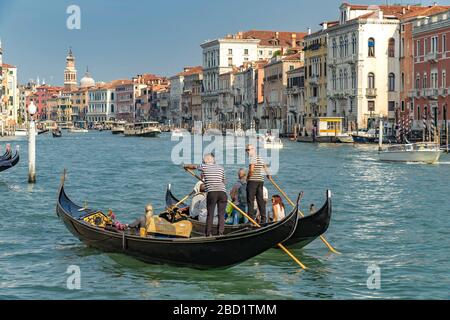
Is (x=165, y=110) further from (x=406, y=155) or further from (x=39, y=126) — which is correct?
(x=406, y=155)

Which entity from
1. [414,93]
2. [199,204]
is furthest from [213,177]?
[414,93]

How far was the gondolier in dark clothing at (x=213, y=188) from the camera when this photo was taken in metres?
6.93

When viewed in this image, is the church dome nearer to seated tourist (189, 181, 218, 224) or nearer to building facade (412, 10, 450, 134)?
building facade (412, 10, 450, 134)

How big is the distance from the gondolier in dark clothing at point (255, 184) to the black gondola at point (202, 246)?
77 centimetres

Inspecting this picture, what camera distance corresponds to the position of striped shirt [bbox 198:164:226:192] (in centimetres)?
693

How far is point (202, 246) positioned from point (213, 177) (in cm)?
53

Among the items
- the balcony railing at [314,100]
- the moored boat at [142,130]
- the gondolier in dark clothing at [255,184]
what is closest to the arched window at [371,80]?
the balcony railing at [314,100]

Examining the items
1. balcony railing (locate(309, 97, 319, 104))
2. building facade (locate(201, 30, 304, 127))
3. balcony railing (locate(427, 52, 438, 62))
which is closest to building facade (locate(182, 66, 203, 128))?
building facade (locate(201, 30, 304, 127))

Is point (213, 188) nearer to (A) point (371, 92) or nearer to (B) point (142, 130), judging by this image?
(A) point (371, 92)

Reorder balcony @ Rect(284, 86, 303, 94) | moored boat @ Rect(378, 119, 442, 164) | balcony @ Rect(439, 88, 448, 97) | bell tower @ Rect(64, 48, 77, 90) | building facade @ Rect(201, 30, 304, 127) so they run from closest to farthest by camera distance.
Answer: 1. moored boat @ Rect(378, 119, 442, 164)
2. balcony @ Rect(439, 88, 448, 97)
3. balcony @ Rect(284, 86, 303, 94)
4. building facade @ Rect(201, 30, 304, 127)
5. bell tower @ Rect(64, 48, 77, 90)

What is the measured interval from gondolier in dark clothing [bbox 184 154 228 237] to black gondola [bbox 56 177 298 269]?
8.5 inches

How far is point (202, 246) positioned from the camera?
6.97 meters
